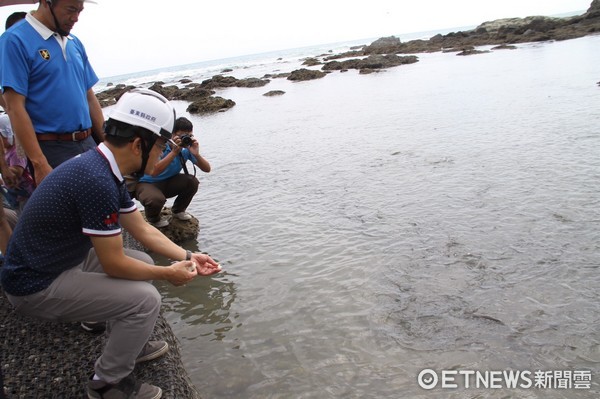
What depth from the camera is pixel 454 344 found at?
3.32 m

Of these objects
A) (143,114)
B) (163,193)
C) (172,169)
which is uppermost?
(143,114)

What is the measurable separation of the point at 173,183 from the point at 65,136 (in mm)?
2238

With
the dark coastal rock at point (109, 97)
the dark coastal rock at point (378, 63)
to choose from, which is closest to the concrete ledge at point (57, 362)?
the dark coastal rock at point (109, 97)

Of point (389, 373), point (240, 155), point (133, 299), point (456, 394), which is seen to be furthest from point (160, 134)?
point (240, 155)

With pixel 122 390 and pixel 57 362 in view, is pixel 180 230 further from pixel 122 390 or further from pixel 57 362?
pixel 122 390

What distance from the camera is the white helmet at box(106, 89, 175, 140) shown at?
2.35 metres

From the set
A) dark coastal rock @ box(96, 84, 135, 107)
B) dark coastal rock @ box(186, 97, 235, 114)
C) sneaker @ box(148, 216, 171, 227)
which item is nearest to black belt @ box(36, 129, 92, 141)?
sneaker @ box(148, 216, 171, 227)

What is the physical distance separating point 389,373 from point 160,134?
7.55ft

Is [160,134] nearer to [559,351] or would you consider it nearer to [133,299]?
[133,299]

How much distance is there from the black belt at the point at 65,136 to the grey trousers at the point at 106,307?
1596 millimetres

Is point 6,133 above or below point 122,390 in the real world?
above

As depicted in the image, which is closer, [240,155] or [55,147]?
[55,147]

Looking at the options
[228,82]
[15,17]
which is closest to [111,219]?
[15,17]

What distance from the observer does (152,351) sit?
9.46 ft
